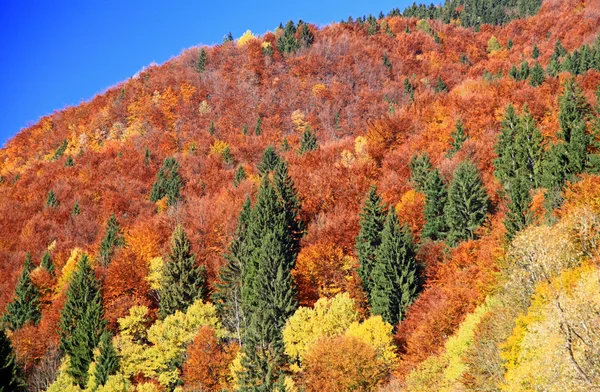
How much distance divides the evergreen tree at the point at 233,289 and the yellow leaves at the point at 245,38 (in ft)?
393

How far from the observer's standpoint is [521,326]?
93.2ft

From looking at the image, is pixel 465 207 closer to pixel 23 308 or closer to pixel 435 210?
pixel 435 210

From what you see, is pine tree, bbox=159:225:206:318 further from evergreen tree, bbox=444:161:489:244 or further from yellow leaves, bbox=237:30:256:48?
yellow leaves, bbox=237:30:256:48

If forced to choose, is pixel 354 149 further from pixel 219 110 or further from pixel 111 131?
pixel 111 131

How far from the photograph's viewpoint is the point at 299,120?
14050 cm

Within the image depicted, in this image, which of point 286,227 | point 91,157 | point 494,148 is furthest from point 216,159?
point 494,148

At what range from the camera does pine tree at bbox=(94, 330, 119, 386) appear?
46.6 meters

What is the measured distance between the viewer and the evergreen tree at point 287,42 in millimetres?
167625

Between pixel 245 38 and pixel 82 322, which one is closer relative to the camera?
pixel 82 322

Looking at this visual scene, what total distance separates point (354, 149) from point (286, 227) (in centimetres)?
4101

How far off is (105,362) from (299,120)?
10146 centimetres

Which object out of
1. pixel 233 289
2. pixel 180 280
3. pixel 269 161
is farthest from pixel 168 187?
pixel 233 289

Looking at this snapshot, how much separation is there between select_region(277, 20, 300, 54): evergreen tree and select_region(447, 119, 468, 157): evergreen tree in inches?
3687

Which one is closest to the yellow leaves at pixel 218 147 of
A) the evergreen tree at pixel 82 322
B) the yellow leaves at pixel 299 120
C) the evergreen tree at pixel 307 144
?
the yellow leaves at pixel 299 120
